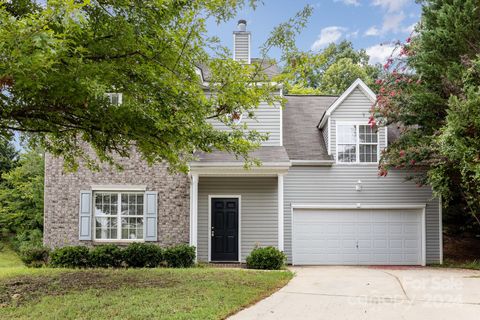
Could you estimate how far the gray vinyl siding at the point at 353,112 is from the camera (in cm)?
1348

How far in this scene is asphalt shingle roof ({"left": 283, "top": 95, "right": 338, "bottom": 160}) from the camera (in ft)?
44.4

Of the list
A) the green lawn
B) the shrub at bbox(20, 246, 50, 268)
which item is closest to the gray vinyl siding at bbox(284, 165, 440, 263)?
the green lawn

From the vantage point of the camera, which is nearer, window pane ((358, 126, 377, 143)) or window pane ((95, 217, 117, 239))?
window pane ((95, 217, 117, 239))

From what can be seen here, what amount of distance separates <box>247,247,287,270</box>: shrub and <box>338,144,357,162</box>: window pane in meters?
4.36

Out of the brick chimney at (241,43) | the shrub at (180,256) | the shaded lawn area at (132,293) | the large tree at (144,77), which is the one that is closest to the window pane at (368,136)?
the brick chimney at (241,43)

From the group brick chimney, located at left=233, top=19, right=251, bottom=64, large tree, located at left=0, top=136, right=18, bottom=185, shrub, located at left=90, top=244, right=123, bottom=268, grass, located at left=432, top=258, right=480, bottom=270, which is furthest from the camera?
large tree, located at left=0, top=136, right=18, bottom=185

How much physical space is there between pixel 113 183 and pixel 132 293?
6419 mm

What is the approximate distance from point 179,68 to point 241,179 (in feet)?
22.1

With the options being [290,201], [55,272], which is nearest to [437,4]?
[290,201]

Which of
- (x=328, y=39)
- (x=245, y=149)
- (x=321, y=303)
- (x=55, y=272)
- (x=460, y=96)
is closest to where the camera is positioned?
(x=321, y=303)

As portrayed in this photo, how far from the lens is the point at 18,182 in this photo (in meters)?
19.1

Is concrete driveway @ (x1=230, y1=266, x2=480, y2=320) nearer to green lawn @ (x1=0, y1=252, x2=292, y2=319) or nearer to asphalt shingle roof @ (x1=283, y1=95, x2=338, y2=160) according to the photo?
green lawn @ (x1=0, y1=252, x2=292, y2=319)

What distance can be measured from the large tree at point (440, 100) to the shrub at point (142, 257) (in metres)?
7.47

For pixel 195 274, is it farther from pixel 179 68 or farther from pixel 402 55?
pixel 402 55
